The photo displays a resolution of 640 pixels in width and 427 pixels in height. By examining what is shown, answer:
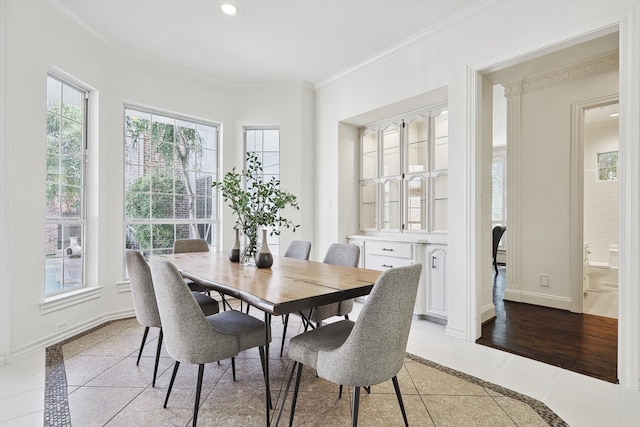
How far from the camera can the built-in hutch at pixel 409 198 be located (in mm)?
3404

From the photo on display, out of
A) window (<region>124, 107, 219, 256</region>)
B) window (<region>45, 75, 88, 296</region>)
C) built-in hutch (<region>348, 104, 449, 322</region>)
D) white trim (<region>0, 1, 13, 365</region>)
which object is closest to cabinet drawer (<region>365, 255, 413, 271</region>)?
built-in hutch (<region>348, 104, 449, 322</region>)

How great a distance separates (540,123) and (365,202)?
2387 mm

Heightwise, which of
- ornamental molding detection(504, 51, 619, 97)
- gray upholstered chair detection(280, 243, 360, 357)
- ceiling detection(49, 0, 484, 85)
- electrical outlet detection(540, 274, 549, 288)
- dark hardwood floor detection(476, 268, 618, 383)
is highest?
ceiling detection(49, 0, 484, 85)

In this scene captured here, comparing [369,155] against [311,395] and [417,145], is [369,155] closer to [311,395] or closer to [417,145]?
[417,145]

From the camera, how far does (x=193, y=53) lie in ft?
11.9

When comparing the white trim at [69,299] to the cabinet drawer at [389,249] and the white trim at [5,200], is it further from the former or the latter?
the cabinet drawer at [389,249]

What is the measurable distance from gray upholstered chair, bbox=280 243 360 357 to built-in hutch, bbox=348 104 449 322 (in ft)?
3.56

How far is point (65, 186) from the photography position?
3.10 m

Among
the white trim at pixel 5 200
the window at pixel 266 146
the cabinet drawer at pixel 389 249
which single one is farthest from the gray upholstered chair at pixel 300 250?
the white trim at pixel 5 200

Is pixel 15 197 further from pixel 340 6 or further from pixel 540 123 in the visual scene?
pixel 540 123

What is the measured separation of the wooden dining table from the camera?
150 centimetres

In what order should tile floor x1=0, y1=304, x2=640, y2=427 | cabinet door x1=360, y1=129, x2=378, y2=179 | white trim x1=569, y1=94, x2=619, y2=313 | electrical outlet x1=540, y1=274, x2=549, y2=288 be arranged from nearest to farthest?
tile floor x1=0, y1=304, x2=640, y2=427
white trim x1=569, y1=94, x2=619, y2=313
electrical outlet x1=540, y1=274, x2=549, y2=288
cabinet door x1=360, y1=129, x2=378, y2=179

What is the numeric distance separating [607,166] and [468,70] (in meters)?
4.70

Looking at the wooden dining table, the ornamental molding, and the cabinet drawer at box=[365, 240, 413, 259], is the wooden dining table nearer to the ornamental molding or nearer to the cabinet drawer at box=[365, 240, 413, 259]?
the cabinet drawer at box=[365, 240, 413, 259]
